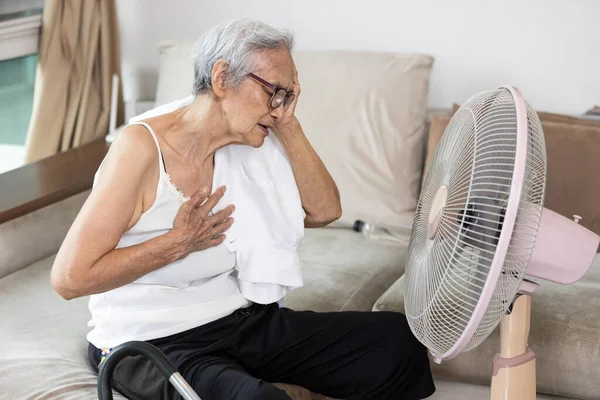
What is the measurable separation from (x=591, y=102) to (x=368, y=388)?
1389mm

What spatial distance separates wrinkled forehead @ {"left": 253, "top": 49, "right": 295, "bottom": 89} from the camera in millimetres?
1521

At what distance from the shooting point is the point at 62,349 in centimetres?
174

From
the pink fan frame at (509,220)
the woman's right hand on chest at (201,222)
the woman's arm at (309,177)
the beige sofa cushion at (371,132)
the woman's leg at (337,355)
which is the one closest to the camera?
the pink fan frame at (509,220)

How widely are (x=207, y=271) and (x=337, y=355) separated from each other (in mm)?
319

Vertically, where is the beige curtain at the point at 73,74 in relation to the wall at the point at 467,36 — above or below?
below

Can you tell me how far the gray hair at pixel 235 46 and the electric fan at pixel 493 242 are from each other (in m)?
0.39

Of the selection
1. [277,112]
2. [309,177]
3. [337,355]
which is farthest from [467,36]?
[337,355]

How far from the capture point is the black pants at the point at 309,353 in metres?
1.59

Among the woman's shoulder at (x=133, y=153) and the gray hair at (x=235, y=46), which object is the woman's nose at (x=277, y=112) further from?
the woman's shoulder at (x=133, y=153)

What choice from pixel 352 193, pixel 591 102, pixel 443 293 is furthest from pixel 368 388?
pixel 591 102

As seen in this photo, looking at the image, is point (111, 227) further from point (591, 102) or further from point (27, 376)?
point (591, 102)

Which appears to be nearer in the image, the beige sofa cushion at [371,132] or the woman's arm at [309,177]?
the woman's arm at [309,177]

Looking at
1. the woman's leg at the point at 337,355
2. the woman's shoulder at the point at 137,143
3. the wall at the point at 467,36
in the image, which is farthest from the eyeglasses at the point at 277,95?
the wall at the point at 467,36

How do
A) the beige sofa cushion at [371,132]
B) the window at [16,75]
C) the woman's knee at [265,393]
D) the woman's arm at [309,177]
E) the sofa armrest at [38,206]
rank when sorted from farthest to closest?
the window at [16,75] < the beige sofa cushion at [371,132] < the sofa armrest at [38,206] < the woman's arm at [309,177] < the woman's knee at [265,393]
